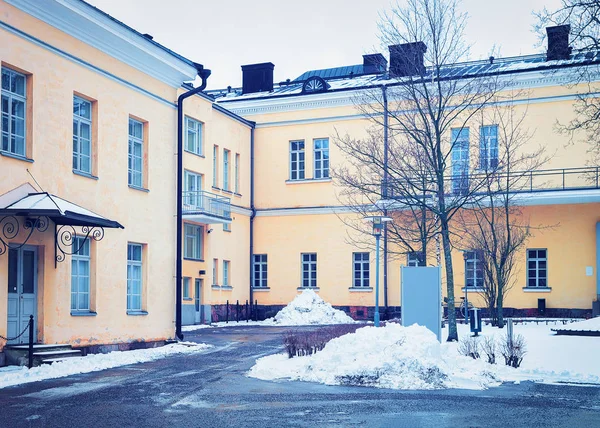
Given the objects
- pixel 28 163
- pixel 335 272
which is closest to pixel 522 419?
pixel 28 163

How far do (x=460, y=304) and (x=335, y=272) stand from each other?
6334mm

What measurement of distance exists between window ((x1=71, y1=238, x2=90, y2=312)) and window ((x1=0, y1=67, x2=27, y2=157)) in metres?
2.89

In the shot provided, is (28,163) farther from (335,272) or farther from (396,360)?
(335,272)

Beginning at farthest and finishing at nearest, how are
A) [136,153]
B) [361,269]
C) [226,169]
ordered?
1. [361,269]
2. [226,169]
3. [136,153]

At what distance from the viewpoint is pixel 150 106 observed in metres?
21.7

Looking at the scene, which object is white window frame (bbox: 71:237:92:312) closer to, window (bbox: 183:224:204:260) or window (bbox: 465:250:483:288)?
window (bbox: 183:224:204:260)

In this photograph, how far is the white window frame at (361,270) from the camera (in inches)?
1410

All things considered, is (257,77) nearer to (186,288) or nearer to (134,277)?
(186,288)

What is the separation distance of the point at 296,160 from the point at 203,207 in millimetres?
7956

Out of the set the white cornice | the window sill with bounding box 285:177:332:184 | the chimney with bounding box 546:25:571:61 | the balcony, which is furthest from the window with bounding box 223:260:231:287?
the chimney with bounding box 546:25:571:61

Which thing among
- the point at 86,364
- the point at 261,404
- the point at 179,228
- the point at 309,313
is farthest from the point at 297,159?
the point at 261,404

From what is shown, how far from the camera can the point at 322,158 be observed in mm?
36906

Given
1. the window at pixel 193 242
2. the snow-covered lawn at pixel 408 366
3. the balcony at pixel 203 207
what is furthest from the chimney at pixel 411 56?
the window at pixel 193 242

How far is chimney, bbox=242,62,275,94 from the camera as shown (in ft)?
133
